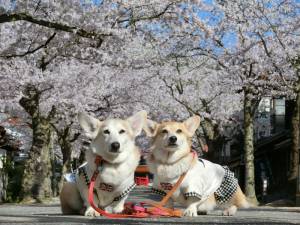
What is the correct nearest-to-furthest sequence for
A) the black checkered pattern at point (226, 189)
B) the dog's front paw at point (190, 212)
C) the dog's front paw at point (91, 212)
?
the dog's front paw at point (91, 212) → the dog's front paw at point (190, 212) → the black checkered pattern at point (226, 189)

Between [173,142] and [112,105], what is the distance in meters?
20.8

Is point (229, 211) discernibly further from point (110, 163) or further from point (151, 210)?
point (110, 163)

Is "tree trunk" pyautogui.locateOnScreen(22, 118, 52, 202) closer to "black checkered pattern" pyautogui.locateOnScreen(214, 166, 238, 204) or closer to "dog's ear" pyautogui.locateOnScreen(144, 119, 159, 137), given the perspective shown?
"dog's ear" pyautogui.locateOnScreen(144, 119, 159, 137)

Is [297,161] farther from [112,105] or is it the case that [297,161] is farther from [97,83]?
[112,105]

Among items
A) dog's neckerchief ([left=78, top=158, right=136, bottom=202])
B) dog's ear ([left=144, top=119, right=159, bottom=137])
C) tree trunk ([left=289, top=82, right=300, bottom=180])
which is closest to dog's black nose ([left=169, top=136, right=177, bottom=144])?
dog's ear ([left=144, top=119, right=159, bottom=137])

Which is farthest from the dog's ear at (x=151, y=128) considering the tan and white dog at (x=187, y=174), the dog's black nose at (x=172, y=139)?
the dog's black nose at (x=172, y=139)

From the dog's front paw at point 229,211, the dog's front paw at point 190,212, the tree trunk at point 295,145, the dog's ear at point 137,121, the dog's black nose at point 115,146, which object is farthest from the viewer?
the tree trunk at point 295,145

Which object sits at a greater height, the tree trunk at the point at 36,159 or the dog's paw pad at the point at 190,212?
the tree trunk at the point at 36,159

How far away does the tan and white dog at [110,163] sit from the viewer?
23.2ft

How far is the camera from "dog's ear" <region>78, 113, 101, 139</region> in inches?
287

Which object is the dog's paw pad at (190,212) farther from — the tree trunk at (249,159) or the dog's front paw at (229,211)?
the tree trunk at (249,159)

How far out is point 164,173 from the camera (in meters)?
7.71

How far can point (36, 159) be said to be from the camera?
21172mm

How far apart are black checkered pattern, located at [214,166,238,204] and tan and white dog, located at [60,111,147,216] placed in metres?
1.25
